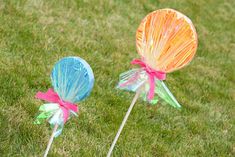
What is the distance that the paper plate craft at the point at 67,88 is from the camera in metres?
1.98

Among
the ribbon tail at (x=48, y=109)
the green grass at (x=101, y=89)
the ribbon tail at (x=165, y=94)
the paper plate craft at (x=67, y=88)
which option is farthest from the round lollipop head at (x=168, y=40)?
the green grass at (x=101, y=89)

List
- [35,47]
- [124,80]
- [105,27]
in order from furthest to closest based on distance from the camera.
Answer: [105,27]
[35,47]
[124,80]

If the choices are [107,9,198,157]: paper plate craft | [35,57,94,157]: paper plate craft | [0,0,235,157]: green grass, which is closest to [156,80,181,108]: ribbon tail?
[107,9,198,157]: paper plate craft

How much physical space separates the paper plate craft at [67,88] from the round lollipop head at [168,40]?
0.34 m

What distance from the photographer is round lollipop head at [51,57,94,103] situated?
77.6 inches

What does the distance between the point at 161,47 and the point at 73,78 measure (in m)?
0.43

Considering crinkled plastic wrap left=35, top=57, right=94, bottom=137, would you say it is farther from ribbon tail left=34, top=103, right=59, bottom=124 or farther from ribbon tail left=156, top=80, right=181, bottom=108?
ribbon tail left=156, top=80, right=181, bottom=108

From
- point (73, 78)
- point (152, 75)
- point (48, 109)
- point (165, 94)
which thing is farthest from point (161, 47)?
point (48, 109)

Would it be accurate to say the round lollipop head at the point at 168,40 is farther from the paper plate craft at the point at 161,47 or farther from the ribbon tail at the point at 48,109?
the ribbon tail at the point at 48,109

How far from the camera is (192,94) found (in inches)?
184

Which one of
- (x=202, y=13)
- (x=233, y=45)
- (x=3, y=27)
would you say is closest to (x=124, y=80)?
(x=3, y=27)

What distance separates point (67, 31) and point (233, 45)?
3.06 m

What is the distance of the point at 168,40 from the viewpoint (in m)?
2.12

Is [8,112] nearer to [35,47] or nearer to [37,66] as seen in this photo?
[37,66]
